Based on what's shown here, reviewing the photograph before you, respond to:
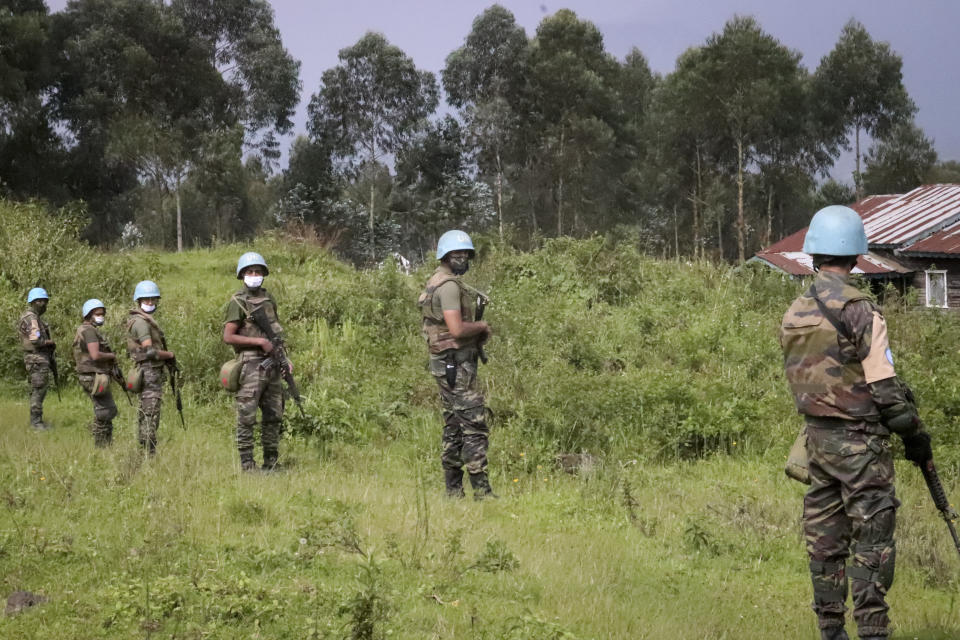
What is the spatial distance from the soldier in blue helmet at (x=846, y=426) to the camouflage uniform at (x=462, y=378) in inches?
127

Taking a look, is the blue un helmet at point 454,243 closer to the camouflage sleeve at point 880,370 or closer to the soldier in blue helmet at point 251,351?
the soldier in blue helmet at point 251,351

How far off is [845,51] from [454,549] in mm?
49137

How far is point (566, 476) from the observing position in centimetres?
824

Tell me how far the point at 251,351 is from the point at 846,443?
5.48 meters

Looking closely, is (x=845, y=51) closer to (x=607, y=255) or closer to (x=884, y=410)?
(x=607, y=255)

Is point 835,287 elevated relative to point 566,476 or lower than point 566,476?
elevated

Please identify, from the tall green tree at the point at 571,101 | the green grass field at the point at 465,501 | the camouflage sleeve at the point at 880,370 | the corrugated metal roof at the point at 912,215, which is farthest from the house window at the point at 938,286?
the camouflage sleeve at the point at 880,370

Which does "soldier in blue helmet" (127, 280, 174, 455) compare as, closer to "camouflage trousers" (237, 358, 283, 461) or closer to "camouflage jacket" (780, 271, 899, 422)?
"camouflage trousers" (237, 358, 283, 461)

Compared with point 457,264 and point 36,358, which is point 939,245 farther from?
point 36,358

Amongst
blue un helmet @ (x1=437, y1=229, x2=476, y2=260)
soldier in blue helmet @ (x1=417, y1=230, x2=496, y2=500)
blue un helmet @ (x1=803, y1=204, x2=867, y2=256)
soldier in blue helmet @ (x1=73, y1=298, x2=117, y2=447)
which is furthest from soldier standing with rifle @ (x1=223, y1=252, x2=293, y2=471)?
blue un helmet @ (x1=803, y1=204, x2=867, y2=256)

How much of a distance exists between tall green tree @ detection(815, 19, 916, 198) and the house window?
24.3 meters

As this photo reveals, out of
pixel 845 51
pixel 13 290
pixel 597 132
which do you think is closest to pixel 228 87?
pixel 597 132

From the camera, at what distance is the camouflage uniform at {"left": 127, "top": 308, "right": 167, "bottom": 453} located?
28.3 feet

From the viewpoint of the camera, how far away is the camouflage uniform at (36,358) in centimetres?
1108
